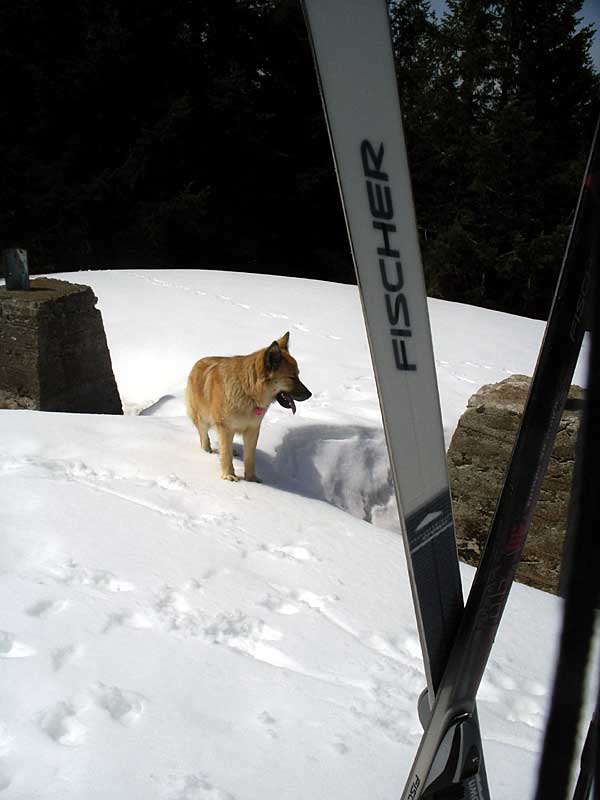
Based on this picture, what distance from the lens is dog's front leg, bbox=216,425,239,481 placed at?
3906mm

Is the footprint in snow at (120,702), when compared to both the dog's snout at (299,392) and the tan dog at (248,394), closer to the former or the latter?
the tan dog at (248,394)

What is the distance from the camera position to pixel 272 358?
153 inches

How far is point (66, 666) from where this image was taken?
6.57 ft

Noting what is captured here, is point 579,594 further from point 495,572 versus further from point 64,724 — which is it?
point 64,724

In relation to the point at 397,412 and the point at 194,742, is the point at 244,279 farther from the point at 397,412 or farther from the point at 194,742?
the point at 397,412

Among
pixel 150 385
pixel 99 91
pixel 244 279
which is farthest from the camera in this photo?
pixel 99 91

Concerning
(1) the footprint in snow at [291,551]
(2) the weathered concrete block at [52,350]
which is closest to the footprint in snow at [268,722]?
(1) the footprint in snow at [291,551]

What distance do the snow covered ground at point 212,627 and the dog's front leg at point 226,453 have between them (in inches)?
4.0

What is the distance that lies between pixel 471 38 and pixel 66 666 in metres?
2.00

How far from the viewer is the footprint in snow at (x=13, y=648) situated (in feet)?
6.62

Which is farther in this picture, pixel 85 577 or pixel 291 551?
pixel 291 551

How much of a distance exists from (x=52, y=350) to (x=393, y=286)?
4.83 metres

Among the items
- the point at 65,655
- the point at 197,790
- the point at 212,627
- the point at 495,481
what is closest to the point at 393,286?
the point at 197,790

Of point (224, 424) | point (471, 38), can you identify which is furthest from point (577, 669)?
point (224, 424)
